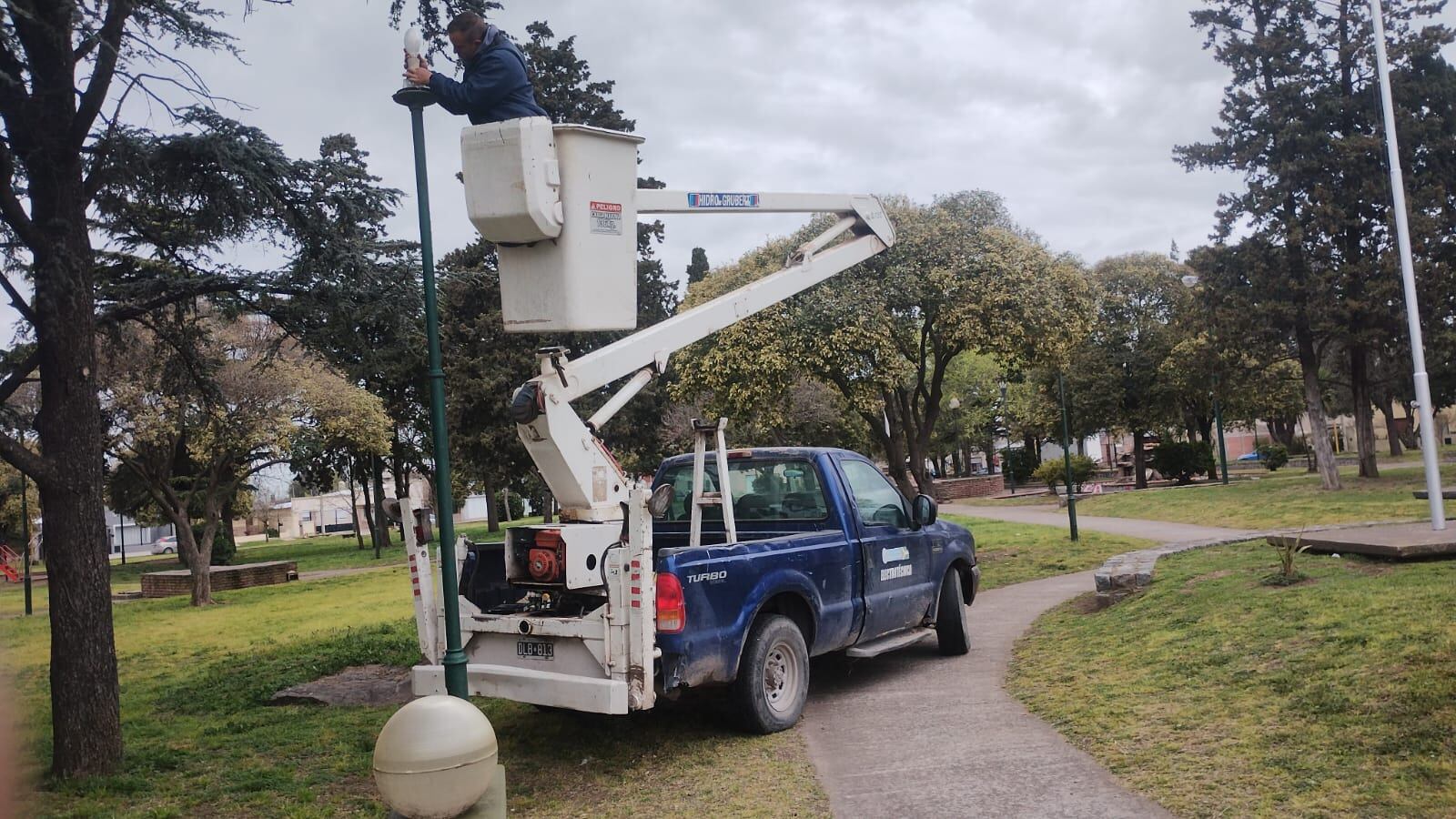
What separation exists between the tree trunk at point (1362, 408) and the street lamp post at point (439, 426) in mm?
25708

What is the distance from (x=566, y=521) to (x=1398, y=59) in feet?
84.4

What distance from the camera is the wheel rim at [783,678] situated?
24.1ft

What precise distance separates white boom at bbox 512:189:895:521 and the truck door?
168 centimetres

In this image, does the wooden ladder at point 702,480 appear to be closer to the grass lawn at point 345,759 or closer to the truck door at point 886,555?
the truck door at point 886,555

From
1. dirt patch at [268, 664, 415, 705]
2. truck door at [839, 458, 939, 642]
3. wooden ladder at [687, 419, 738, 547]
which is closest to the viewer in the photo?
wooden ladder at [687, 419, 738, 547]

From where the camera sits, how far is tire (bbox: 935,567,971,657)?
9.70m

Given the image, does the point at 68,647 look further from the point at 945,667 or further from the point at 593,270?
the point at 945,667

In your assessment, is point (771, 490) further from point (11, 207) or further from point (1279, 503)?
point (1279, 503)

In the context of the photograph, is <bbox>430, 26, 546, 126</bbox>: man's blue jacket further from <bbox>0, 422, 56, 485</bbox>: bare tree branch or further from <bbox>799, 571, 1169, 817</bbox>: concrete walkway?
<bbox>799, 571, 1169, 817</bbox>: concrete walkway

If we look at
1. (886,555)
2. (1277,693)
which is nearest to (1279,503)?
(886,555)

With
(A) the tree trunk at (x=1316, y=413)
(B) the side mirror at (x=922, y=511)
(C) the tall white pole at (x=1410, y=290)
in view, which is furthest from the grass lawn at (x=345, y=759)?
(A) the tree trunk at (x=1316, y=413)

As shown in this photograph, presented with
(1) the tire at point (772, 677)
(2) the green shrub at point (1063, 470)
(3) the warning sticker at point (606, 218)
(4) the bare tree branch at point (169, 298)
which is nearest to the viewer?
(3) the warning sticker at point (606, 218)

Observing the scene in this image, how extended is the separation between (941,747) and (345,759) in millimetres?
4199

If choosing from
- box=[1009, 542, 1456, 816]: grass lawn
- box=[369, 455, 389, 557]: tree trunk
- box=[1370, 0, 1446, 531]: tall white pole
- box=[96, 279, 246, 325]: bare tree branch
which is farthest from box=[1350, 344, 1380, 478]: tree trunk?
box=[369, 455, 389, 557]: tree trunk
